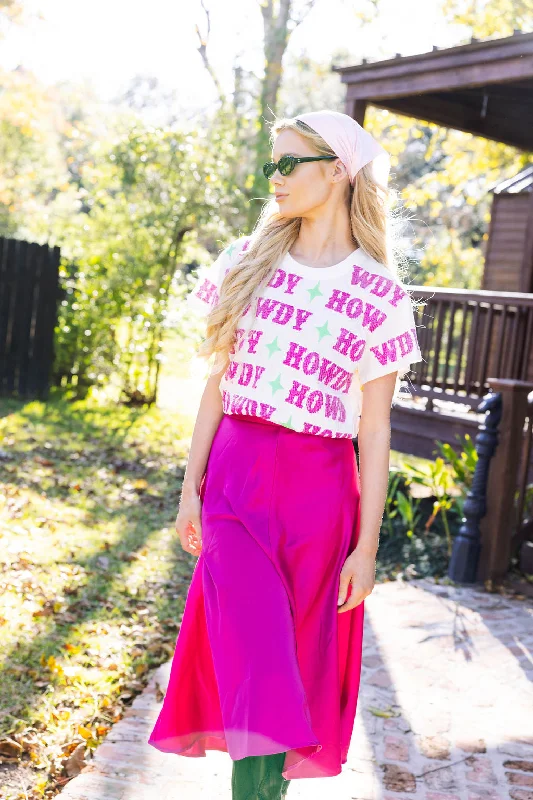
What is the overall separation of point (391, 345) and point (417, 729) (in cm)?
203

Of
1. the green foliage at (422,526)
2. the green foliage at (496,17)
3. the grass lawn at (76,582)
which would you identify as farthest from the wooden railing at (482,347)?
the green foliage at (496,17)

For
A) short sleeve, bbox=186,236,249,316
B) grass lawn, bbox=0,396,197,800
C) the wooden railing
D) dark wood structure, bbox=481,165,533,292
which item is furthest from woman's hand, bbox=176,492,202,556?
dark wood structure, bbox=481,165,533,292

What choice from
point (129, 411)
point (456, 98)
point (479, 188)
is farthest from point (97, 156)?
→ point (479, 188)

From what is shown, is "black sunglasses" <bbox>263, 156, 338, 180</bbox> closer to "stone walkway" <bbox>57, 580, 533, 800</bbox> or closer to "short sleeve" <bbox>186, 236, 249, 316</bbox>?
"short sleeve" <bbox>186, 236, 249, 316</bbox>

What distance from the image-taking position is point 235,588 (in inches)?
85.8

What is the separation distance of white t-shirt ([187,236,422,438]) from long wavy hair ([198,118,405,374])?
0.09ft

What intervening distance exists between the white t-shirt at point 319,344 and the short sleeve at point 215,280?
0.16m

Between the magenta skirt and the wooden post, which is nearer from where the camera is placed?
the magenta skirt

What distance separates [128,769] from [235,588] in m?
1.37

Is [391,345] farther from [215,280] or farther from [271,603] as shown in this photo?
[271,603]

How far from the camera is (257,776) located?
2.10 metres

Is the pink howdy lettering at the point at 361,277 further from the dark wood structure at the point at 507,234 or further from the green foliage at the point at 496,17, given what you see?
the green foliage at the point at 496,17

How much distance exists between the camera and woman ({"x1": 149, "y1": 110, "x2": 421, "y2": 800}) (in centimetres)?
229

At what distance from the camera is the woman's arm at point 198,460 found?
8.16 ft
